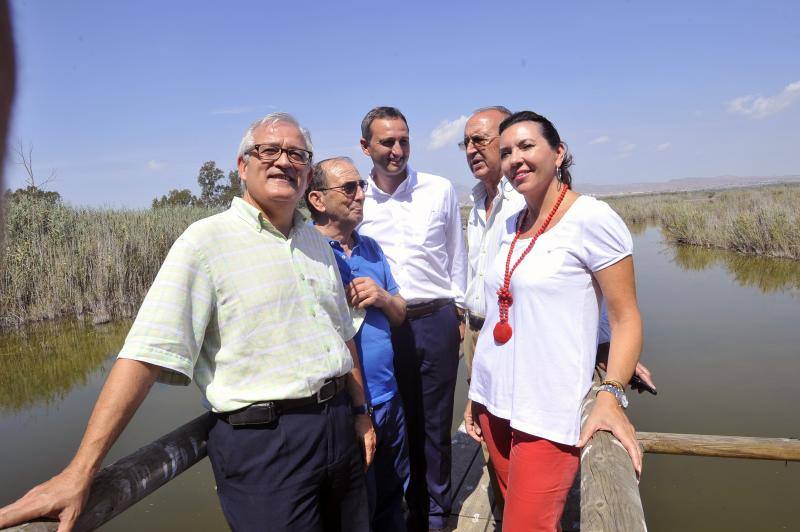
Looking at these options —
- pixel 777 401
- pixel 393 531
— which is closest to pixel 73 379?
pixel 393 531

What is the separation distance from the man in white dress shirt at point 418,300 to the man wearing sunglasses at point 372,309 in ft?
1.18

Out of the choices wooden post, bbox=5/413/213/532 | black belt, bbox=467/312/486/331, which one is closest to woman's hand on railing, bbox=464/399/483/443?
black belt, bbox=467/312/486/331

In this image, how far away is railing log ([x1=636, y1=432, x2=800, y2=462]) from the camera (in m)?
2.76

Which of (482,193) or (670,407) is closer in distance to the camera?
(482,193)

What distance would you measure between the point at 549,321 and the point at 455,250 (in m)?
1.60

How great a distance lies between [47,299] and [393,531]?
10.5 meters

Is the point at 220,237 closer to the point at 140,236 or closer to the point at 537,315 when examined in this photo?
the point at 537,315

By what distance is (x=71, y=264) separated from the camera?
36.3 ft

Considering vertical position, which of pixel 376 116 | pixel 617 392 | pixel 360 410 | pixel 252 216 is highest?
pixel 376 116

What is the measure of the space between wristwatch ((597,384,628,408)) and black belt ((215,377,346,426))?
0.93m

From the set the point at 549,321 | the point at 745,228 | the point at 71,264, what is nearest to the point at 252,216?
the point at 549,321

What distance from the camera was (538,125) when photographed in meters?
2.25

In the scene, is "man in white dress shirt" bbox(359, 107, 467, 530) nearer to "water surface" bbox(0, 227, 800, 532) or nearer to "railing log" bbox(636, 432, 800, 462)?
"railing log" bbox(636, 432, 800, 462)

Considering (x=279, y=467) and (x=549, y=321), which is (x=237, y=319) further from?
(x=549, y=321)
